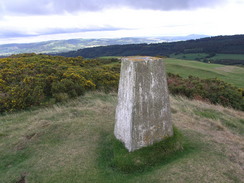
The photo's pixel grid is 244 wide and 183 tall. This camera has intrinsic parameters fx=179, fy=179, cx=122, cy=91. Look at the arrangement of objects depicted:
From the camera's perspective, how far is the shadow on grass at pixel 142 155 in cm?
604

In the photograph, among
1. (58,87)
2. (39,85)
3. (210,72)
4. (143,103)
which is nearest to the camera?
(143,103)

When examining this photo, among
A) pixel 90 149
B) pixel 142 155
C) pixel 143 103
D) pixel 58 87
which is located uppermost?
pixel 143 103

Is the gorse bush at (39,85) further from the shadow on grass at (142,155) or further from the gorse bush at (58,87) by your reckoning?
the shadow on grass at (142,155)

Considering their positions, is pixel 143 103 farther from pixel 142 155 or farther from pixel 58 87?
pixel 58 87

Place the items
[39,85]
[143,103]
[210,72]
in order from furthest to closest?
[210,72] → [39,85] → [143,103]

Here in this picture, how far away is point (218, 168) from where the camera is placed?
229 inches

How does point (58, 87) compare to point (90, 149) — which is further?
point (58, 87)

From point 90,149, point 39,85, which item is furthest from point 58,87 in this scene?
point 90,149

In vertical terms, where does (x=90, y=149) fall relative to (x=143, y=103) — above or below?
below

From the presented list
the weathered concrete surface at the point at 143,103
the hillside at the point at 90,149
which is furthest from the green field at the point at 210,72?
the weathered concrete surface at the point at 143,103

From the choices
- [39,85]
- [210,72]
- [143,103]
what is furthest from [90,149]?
[210,72]

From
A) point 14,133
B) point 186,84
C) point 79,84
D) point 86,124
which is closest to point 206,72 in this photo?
point 186,84

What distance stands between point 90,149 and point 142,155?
2151 millimetres

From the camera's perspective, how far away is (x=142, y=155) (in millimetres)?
6234
